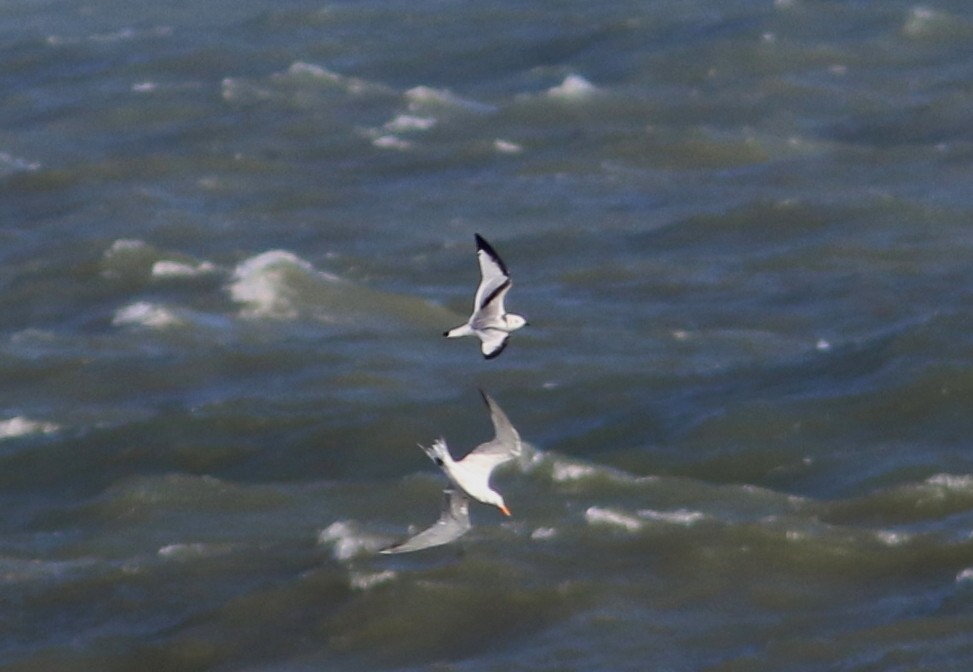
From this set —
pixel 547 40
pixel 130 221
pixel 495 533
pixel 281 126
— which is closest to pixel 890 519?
pixel 495 533

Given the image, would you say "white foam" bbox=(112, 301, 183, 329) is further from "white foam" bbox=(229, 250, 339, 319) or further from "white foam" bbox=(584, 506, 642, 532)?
"white foam" bbox=(584, 506, 642, 532)

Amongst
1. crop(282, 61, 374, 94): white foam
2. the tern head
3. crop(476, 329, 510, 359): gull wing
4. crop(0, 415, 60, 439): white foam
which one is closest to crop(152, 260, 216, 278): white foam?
crop(0, 415, 60, 439): white foam

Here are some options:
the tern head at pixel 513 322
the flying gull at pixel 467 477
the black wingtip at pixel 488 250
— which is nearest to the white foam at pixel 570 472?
the tern head at pixel 513 322

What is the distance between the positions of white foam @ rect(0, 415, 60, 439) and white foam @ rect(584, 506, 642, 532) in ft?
32.3

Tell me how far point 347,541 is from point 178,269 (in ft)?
50.3

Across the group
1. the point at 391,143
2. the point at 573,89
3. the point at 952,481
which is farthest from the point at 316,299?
the point at 573,89

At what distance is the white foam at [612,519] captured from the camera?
1126 inches

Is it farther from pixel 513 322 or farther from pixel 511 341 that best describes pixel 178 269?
pixel 513 322

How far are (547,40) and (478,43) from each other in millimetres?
1960

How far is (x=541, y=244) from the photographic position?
42688mm

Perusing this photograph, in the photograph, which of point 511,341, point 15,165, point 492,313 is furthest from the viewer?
point 15,165

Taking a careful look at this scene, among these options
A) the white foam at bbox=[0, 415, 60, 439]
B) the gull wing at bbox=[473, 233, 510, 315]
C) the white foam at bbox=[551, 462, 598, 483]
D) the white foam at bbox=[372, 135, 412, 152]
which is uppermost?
the white foam at bbox=[372, 135, 412, 152]

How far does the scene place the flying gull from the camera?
70.5 ft

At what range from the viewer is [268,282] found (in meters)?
40.9
